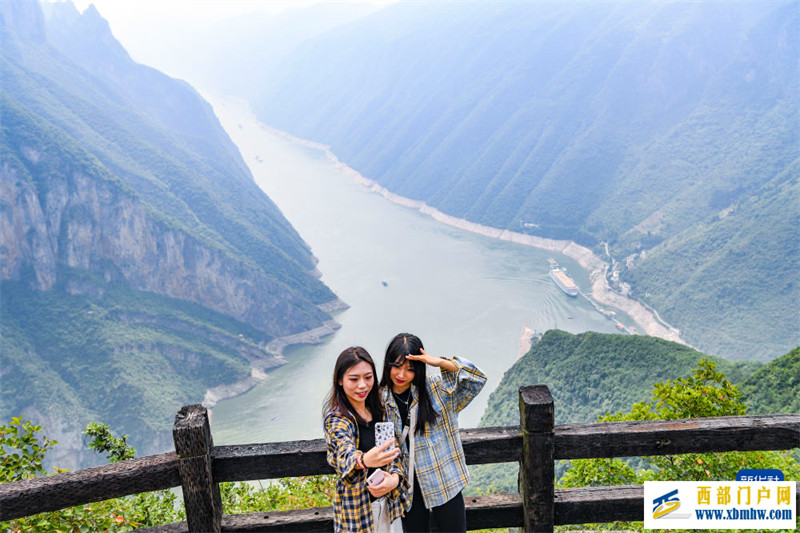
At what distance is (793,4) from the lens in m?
159

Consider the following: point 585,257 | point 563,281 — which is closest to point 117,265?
point 563,281

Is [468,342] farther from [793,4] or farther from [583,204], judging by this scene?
[793,4]

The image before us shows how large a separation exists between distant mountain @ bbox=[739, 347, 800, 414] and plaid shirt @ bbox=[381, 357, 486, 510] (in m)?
27.5

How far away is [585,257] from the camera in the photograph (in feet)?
401

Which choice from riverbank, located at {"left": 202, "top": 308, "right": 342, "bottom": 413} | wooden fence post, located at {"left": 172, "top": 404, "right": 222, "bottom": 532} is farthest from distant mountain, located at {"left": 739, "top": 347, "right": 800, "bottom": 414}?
riverbank, located at {"left": 202, "top": 308, "right": 342, "bottom": 413}

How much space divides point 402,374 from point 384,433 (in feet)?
1.25

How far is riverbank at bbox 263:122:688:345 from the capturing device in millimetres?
96838

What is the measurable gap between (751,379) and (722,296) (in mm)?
68979

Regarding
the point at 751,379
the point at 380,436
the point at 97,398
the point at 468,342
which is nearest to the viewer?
the point at 380,436

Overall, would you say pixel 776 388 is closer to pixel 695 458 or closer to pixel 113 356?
pixel 695 458

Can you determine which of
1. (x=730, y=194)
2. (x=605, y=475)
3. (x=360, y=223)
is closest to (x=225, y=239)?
(x=360, y=223)

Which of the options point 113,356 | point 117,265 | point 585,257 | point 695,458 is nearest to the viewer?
point 695,458

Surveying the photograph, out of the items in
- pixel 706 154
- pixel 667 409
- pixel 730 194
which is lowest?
pixel 667 409

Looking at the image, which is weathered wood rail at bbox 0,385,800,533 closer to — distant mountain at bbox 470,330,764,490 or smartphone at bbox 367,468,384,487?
smartphone at bbox 367,468,384,487
